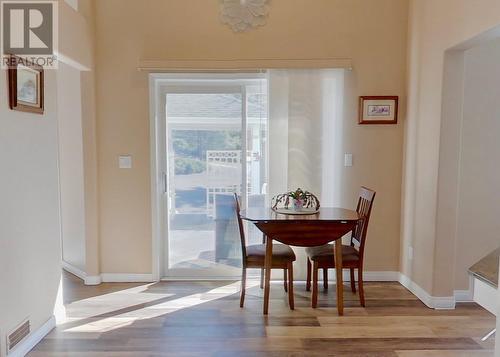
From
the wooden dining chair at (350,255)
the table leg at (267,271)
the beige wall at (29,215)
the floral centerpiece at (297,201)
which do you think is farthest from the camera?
the floral centerpiece at (297,201)

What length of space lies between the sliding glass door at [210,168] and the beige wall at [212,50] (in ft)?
0.88

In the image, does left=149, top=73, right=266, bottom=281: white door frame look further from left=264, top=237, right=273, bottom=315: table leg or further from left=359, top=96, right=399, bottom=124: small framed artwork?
left=264, top=237, right=273, bottom=315: table leg

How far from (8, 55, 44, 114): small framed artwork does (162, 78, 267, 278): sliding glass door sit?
1.28m

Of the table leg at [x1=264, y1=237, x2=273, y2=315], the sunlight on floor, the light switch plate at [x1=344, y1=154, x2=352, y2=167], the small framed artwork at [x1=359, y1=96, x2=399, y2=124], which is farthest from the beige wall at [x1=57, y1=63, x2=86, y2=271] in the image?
the small framed artwork at [x1=359, y1=96, x2=399, y2=124]

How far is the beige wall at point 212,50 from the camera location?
350 centimetres

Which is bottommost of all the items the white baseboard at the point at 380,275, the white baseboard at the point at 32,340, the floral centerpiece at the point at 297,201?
the white baseboard at the point at 32,340

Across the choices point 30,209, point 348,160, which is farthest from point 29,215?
point 348,160

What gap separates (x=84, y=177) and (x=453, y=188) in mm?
3096

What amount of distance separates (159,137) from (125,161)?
0.38 metres

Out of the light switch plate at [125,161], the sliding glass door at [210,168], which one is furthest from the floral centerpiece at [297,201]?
the light switch plate at [125,161]

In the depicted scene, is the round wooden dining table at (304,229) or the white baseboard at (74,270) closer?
the round wooden dining table at (304,229)

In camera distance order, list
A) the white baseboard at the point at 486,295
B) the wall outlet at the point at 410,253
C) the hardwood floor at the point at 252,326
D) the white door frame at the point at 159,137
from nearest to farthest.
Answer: the white baseboard at the point at 486,295 → the hardwood floor at the point at 252,326 → the wall outlet at the point at 410,253 → the white door frame at the point at 159,137

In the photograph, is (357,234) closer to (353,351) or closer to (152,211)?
(353,351)

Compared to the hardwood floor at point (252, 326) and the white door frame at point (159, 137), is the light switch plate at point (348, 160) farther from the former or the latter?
the hardwood floor at point (252, 326)
